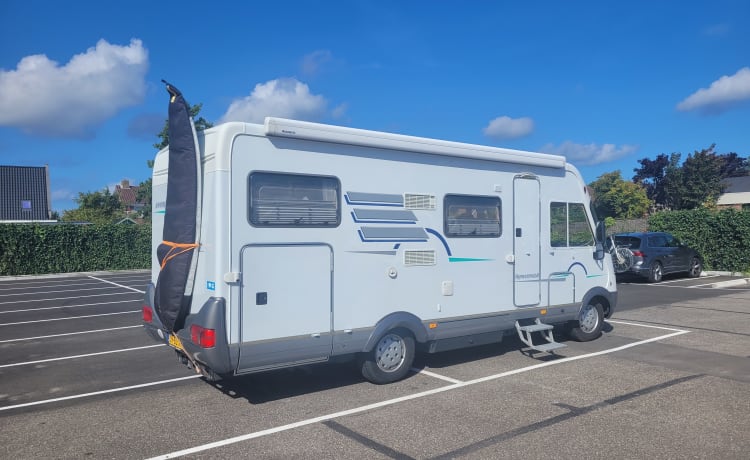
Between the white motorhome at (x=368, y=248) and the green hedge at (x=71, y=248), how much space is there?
19.0 meters

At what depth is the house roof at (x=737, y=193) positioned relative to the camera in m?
47.2

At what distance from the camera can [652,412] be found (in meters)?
5.65

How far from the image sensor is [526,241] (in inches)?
314

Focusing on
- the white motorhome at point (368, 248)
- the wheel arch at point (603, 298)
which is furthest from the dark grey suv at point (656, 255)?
the white motorhome at point (368, 248)

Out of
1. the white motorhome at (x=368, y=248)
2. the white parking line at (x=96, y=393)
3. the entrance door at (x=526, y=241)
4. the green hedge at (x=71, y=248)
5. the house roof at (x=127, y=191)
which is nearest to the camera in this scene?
the white motorhome at (x=368, y=248)

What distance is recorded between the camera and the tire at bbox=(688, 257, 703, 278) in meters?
19.4

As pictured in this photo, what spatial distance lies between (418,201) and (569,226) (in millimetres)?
2888

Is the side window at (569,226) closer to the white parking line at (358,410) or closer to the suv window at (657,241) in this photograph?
the white parking line at (358,410)

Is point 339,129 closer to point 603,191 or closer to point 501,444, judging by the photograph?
point 501,444

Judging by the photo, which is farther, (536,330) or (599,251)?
(599,251)

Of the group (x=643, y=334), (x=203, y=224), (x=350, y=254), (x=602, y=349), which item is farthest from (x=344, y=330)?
(x=643, y=334)

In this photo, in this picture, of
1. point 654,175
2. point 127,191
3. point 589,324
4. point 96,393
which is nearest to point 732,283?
point 589,324

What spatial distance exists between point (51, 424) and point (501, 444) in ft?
13.6

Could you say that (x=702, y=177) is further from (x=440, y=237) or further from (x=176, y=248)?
(x=176, y=248)
